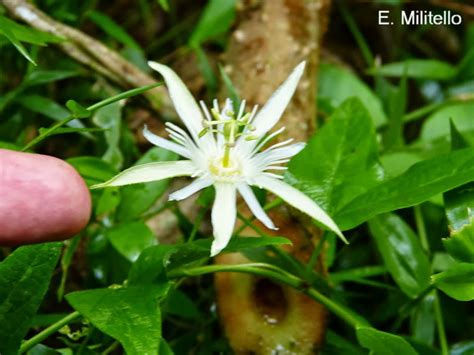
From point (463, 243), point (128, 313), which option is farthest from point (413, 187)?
point (128, 313)

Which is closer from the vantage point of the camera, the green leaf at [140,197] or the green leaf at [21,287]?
the green leaf at [21,287]

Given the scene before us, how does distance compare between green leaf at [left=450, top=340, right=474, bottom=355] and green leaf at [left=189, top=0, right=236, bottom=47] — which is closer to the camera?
green leaf at [left=450, top=340, right=474, bottom=355]

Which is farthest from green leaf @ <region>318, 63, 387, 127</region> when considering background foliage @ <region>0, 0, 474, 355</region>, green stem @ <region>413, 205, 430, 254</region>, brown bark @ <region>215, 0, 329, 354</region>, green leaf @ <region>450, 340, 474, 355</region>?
green leaf @ <region>450, 340, 474, 355</region>

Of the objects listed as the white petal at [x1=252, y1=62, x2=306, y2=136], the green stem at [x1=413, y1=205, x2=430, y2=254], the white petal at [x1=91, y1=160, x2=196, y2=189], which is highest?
the white petal at [x1=252, y1=62, x2=306, y2=136]

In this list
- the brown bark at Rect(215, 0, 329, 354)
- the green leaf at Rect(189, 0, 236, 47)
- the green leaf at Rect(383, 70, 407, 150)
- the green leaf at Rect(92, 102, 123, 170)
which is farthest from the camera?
the green leaf at Rect(189, 0, 236, 47)

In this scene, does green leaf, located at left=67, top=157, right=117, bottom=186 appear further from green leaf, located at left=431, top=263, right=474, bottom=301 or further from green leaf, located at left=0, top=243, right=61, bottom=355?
green leaf, located at left=431, top=263, right=474, bottom=301

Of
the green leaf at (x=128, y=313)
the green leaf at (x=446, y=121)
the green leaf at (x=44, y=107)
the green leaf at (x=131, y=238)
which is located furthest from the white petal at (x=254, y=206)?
the green leaf at (x=446, y=121)

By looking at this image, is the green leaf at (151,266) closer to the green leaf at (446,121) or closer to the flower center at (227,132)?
the flower center at (227,132)
